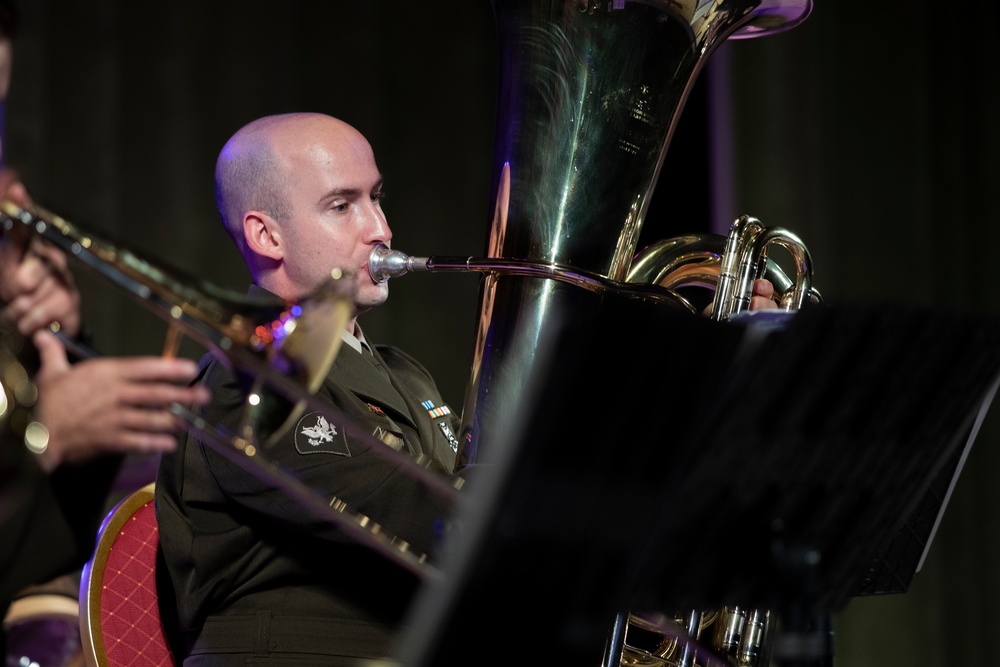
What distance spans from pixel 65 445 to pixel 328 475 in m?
0.57

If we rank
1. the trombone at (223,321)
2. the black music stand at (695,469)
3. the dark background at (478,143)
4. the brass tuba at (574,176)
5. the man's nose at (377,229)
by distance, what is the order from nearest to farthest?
the black music stand at (695,469) → the trombone at (223,321) → the brass tuba at (574,176) → the man's nose at (377,229) → the dark background at (478,143)

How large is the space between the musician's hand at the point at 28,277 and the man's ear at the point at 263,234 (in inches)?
33.7

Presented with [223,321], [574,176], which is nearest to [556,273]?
[574,176]

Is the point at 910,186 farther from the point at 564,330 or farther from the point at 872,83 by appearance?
the point at 564,330

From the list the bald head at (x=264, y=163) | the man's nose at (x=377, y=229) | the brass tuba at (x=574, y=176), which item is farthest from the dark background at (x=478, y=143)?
the brass tuba at (x=574, y=176)

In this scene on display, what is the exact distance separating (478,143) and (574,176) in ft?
5.67

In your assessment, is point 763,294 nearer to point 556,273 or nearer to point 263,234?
point 556,273

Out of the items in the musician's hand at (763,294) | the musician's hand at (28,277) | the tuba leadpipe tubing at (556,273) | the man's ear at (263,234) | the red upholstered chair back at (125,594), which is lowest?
the red upholstered chair back at (125,594)

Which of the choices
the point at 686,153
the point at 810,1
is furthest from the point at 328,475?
the point at 686,153

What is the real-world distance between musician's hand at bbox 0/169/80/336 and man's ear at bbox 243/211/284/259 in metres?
0.86

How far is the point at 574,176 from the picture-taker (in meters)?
1.97

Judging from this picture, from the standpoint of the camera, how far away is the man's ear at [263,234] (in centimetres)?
212

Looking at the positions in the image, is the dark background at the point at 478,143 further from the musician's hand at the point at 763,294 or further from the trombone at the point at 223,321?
the trombone at the point at 223,321

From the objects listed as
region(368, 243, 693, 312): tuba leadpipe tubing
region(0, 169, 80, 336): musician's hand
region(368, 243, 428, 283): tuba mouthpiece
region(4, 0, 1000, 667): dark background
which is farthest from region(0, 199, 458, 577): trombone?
region(4, 0, 1000, 667): dark background
